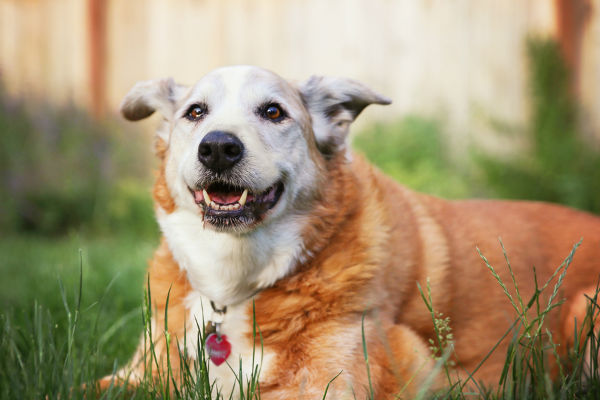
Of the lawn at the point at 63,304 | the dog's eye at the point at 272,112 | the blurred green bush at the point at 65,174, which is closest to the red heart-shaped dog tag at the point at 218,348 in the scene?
the lawn at the point at 63,304

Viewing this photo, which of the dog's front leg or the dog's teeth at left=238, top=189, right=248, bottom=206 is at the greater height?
the dog's teeth at left=238, top=189, right=248, bottom=206

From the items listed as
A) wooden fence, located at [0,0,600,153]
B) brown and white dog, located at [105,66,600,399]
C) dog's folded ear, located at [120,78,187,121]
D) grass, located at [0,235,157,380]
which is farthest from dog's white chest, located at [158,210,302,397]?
wooden fence, located at [0,0,600,153]

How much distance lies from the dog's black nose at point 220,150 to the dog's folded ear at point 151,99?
620mm

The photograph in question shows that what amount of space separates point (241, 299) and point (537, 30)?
5130mm

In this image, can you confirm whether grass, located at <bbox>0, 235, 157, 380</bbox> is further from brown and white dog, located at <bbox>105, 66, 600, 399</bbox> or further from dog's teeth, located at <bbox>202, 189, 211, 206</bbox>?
dog's teeth, located at <bbox>202, 189, 211, 206</bbox>

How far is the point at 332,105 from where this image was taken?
2.73 meters

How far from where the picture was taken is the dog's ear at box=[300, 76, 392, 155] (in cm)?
265

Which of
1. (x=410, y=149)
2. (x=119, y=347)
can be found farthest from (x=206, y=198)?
(x=410, y=149)

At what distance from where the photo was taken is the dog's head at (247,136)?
2.30m

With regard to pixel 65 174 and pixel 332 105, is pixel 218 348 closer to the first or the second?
pixel 332 105

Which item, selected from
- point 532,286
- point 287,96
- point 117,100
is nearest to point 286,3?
point 117,100

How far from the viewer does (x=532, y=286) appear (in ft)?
8.75

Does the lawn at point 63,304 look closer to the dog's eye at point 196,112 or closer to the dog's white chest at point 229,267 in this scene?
the dog's white chest at point 229,267

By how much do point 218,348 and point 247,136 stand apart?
81 centimetres
